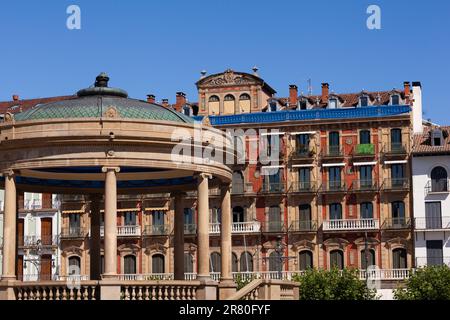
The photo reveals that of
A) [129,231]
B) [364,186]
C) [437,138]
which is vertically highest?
[437,138]

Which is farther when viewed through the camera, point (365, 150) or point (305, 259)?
point (305, 259)

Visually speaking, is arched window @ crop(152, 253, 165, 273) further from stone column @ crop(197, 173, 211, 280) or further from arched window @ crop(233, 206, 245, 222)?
stone column @ crop(197, 173, 211, 280)

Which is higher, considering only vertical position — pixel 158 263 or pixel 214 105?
pixel 214 105

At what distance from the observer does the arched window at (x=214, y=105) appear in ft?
294

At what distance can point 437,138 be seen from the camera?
84.9 meters

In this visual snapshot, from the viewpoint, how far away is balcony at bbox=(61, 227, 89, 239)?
302 feet

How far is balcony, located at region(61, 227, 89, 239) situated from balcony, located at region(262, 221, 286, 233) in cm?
1745

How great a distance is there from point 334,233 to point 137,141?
2265 inches

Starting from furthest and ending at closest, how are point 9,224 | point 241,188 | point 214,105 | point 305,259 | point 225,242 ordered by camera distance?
point 214,105 → point 241,188 → point 305,259 → point 225,242 → point 9,224

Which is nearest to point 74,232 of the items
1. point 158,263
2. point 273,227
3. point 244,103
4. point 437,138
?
point 158,263

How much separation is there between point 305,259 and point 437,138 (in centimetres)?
1576

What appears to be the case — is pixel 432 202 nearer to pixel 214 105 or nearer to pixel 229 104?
pixel 229 104

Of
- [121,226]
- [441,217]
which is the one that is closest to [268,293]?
[441,217]
